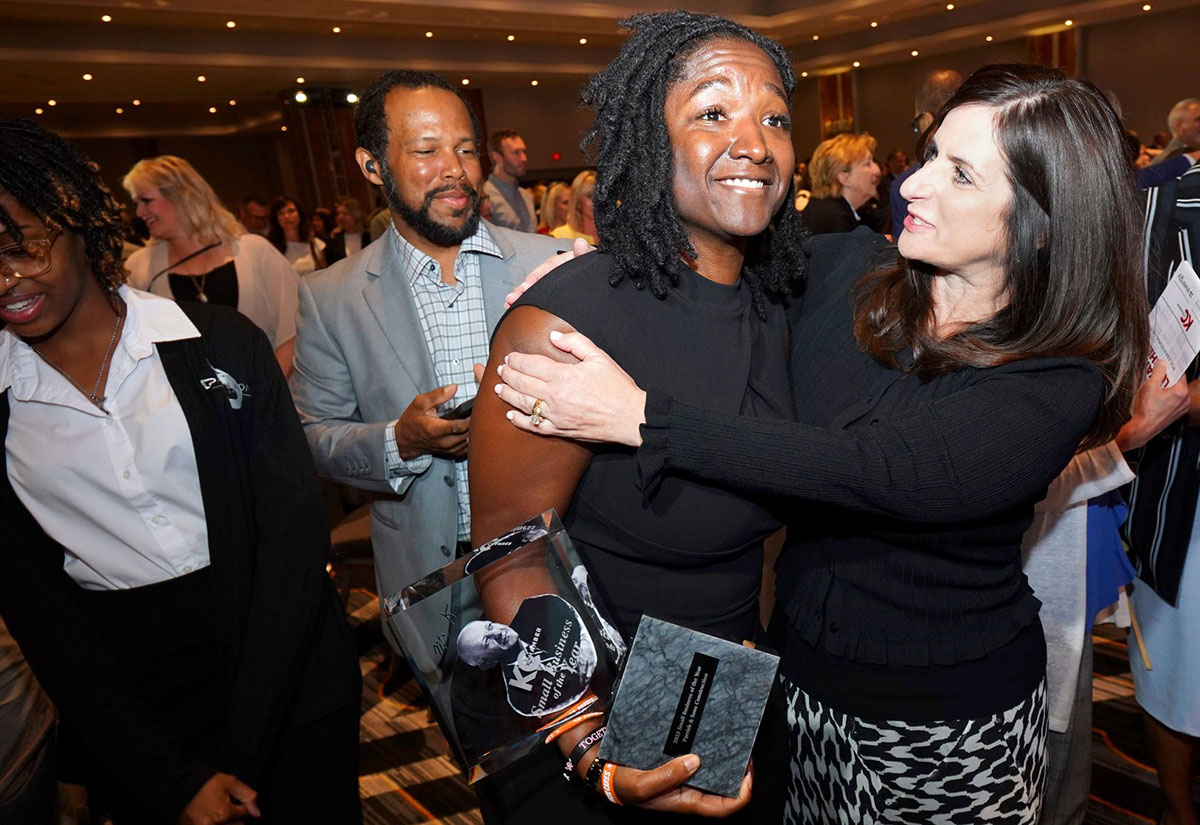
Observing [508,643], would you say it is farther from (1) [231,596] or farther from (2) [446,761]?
(2) [446,761]

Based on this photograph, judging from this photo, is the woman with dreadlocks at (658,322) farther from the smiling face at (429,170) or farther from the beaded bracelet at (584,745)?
the smiling face at (429,170)

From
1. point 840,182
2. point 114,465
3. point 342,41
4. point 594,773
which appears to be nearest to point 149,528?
point 114,465

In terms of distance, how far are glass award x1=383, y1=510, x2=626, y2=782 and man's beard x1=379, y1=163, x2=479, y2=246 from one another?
1211 mm

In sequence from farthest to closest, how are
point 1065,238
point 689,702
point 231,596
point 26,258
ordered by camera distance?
point 231,596 → point 26,258 → point 1065,238 → point 689,702

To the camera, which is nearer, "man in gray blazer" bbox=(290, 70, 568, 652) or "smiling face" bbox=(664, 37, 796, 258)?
"smiling face" bbox=(664, 37, 796, 258)

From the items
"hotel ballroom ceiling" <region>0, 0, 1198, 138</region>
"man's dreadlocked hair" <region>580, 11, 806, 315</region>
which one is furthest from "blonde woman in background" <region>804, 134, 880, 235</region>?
"hotel ballroom ceiling" <region>0, 0, 1198, 138</region>

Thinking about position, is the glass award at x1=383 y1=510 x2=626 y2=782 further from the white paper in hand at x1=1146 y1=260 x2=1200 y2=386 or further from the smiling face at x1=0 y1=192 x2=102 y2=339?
the white paper in hand at x1=1146 y1=260 x2=1200 y2=386

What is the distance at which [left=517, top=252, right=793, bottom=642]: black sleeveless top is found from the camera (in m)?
1.21

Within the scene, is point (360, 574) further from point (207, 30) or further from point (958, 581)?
point (207, 30)

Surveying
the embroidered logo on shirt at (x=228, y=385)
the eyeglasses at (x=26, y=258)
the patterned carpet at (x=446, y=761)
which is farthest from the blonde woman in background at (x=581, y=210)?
the eyeglasses at (x=26, y=258)

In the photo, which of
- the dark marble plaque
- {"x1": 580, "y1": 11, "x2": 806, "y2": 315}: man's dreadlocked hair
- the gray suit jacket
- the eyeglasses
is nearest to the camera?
the dark marble plaque

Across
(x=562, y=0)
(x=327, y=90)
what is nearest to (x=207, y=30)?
(x=327, y=90)

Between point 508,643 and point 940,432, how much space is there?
646 millimetres

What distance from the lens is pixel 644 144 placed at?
4.15 ft
